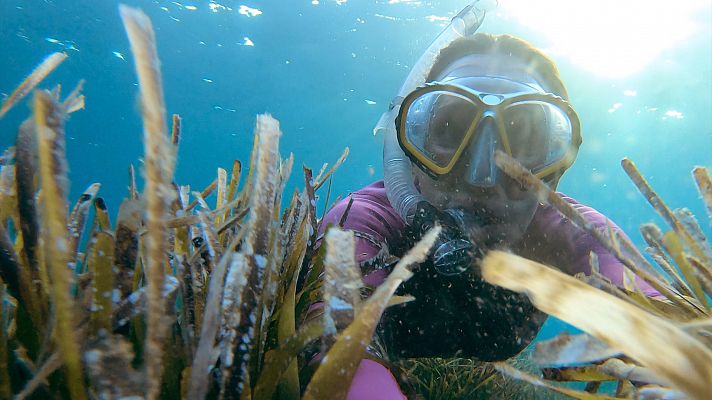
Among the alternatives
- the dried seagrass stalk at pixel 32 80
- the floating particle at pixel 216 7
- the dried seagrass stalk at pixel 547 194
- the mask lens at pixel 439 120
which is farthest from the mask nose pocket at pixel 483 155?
the floating particle at pixel 216 7

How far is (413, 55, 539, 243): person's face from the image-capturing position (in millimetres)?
2689

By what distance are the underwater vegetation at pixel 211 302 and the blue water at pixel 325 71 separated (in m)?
13.8

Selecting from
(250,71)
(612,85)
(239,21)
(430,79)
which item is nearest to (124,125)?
(250,71)

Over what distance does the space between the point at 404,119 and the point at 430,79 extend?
1.00m

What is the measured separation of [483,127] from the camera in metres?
3.06

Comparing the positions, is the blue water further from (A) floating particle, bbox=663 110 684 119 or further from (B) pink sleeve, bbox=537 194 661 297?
(B) pink sleeve, bbox=537 194 661 297

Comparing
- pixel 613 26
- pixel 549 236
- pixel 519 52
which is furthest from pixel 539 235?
pixel 613 26

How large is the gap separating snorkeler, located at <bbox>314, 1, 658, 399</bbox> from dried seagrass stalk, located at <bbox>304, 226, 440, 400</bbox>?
1.26 meters

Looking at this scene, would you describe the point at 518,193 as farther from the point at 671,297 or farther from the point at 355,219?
the point at 671,297

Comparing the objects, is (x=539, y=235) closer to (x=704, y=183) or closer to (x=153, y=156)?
(x=704, y=183)

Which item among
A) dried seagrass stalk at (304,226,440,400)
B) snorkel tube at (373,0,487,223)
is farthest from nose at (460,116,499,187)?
dried seagrass stalk at (304,226,440,400)

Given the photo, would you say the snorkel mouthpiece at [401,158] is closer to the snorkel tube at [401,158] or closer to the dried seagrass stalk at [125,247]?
the snorkel tube at [401,158]

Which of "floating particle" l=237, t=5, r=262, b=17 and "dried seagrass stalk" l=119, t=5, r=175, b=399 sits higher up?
"floating particle" l=237, t=5, r=262, b=17

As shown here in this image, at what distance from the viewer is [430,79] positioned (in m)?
3.83
